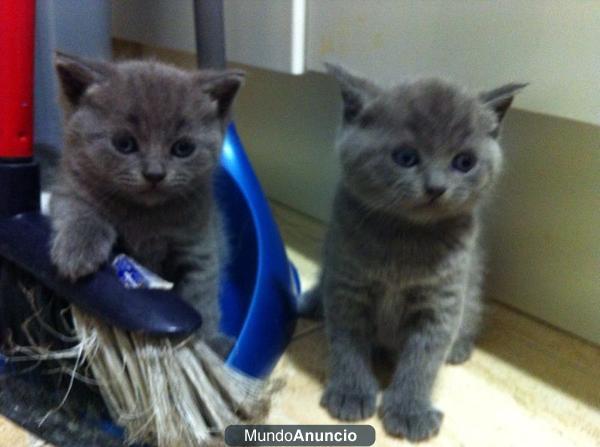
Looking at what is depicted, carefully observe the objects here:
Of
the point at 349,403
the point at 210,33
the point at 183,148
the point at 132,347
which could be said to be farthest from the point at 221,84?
the point at 349,403

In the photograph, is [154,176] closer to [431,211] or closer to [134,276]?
[134,276]

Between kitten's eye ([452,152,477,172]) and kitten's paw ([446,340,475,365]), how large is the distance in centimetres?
36

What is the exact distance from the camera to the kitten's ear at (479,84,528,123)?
81cm

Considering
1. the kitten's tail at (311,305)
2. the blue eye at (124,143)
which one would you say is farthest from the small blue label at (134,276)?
the kitten's tail at (311,305)

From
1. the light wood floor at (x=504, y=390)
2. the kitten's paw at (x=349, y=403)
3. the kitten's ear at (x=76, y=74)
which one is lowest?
the light wood floor at (x=504, y=390)

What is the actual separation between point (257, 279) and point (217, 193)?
16 centimetres

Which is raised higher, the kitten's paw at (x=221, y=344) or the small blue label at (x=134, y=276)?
the small blue label at (x=134, y=276)

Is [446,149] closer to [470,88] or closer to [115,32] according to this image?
[470,88]

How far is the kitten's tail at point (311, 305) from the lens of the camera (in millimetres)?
1121

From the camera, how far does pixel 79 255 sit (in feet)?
2.50

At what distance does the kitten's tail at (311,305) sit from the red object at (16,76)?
507 mm

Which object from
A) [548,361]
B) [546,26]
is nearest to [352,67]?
[546,26]

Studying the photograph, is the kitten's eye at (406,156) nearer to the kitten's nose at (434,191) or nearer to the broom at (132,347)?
the kitten's nose at (434,191)

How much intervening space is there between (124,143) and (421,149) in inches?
13.9
